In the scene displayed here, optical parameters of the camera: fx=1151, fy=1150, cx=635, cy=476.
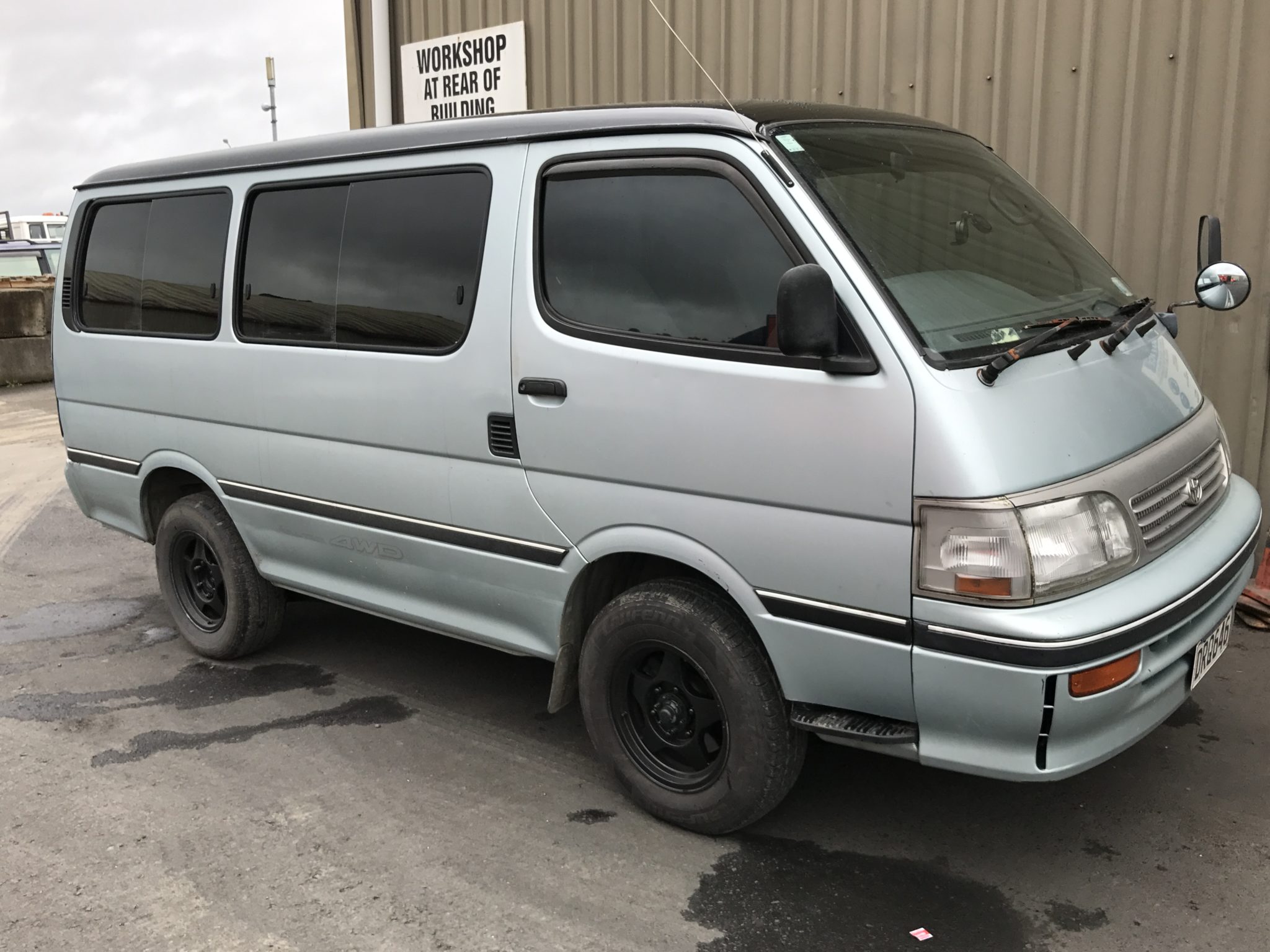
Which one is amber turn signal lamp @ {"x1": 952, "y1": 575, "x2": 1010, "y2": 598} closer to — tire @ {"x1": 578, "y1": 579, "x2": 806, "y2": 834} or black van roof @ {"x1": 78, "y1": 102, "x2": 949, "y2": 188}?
→ tire @ {"x1": 578, "y1": 579, "x2": 806, "y2": 834}

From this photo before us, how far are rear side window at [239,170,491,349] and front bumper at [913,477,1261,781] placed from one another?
6.05ft

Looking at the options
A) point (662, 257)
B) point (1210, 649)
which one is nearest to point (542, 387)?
point (662, 257)

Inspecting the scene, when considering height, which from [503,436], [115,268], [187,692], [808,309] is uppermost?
[115,268]

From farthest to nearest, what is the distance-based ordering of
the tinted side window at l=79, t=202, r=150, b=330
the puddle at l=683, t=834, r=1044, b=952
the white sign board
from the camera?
the white sign board
the tinted side window at l=79, t=202, r=150, b=330
the puddle at l=683, t=834, r=1044, b=952

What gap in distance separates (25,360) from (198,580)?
37.4 ft

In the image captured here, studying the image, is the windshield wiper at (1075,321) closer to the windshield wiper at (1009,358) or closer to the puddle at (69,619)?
the windshield wiper at (1009,358)

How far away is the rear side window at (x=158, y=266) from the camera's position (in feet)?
15.4

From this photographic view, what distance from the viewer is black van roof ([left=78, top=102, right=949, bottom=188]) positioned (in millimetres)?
3271


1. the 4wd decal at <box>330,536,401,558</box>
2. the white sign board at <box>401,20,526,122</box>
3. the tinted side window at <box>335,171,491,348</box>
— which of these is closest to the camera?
the tinted side window at <box>335,171,491,348</box>

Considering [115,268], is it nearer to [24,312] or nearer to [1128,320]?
[1128,320]

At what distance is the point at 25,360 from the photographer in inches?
583

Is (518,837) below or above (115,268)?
below

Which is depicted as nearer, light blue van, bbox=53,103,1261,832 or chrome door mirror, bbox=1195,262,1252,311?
light blue van, bbox=53,103,1261,832

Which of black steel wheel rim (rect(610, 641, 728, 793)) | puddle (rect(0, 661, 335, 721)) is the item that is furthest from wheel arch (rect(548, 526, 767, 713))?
puddle (rect(0, 661, 335, 721))
